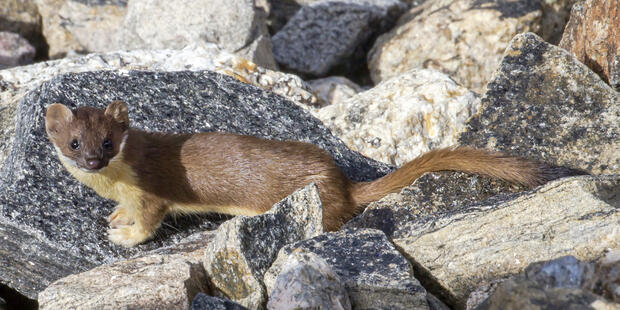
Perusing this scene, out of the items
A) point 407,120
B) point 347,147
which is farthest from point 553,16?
point 347,147

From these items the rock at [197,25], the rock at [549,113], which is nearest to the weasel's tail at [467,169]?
the rock at [549,113]

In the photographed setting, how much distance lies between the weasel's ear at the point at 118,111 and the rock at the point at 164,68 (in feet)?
4.79

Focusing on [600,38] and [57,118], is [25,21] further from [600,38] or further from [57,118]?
[600,38]

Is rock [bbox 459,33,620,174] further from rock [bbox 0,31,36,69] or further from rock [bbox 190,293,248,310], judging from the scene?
rock [bbox 0,31,36,69]

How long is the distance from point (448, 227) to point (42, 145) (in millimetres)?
2421

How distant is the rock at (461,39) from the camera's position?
6.55m

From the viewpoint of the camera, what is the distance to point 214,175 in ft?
13.7

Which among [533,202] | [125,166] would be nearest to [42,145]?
[125,166]

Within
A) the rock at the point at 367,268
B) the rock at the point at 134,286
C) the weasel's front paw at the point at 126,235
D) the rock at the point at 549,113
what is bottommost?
the weasel's front paw at the point at 126,235

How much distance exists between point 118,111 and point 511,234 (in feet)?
7.04

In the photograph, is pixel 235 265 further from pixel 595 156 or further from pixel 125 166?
pixel 595 156

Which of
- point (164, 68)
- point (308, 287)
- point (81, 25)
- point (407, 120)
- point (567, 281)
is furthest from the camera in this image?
point (81, 25)

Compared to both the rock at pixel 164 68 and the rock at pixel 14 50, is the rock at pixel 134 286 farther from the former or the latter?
the rock at pixel 14 50

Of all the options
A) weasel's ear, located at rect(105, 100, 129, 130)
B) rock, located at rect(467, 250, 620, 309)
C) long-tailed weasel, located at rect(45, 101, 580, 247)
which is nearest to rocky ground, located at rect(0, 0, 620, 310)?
rock, located at rect(467, 250, 620, 309)
